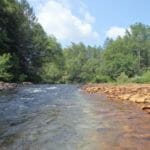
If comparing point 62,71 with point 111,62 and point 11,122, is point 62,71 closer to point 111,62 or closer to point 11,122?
point 111,62

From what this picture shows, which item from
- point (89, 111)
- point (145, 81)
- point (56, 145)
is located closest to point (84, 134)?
point (56, 145)

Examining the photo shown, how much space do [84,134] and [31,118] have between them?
121 inches

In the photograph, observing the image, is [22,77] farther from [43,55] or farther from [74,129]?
[74,129]

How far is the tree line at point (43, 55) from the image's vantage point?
4188 cm

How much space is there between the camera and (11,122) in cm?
1117

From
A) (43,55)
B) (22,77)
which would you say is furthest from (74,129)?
(43,55)

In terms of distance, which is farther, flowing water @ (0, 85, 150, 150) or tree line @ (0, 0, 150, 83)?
tree line @ (0, 0, 150, 83)

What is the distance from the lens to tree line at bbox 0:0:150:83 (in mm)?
41875

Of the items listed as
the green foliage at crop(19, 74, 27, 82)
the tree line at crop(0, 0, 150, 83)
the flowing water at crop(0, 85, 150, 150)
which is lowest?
the flowing water at crop(0, 85, 150, 150)

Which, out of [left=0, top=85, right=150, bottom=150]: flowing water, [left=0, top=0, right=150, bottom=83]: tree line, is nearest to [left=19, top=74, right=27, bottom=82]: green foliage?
[left=0, top=0, right=150, bottom=83]: tree line

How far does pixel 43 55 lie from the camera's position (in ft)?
175

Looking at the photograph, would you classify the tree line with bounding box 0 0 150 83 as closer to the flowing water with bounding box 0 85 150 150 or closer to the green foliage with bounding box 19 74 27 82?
the green foliage with bounding box 19 74 27 82

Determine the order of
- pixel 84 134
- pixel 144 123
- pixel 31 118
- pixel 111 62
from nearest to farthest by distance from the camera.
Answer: pixel 84 134 < pixel 144 123 < pixel 31 118 < pixel 111 62

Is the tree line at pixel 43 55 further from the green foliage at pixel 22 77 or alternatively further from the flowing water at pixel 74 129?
the flowing water at pixel 74 129
